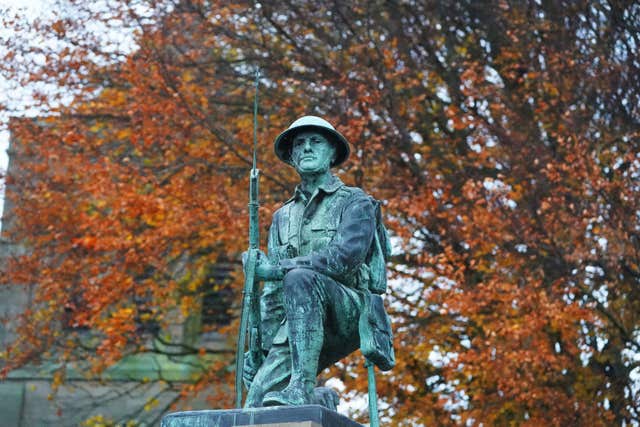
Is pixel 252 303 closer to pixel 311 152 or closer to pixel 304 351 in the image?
pixel 304 351

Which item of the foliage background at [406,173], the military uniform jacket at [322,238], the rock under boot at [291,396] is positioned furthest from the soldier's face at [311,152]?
the foliage background at [406,173]

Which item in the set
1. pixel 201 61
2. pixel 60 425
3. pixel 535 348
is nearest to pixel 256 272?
pixel 535 348

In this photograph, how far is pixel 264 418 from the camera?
672 cm

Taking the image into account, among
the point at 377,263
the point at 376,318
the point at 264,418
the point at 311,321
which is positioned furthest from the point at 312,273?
the point at 264,418

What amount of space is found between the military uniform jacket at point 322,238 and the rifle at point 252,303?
0.27 ft

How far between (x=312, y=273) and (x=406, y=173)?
10174 millimetres

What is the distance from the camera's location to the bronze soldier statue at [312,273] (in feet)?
23.5

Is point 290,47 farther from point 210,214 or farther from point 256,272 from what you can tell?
point 256,272

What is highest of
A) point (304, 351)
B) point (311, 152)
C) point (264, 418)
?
point (311, 152)

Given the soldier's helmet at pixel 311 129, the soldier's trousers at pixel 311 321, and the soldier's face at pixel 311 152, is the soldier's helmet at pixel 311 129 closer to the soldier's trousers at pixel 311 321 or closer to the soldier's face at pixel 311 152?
the soldier's face at pixel 311 152

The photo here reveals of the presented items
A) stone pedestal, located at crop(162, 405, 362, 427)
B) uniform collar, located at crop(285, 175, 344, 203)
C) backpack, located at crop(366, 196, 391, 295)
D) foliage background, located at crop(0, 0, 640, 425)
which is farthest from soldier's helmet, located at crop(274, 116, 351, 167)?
foliage background, located at crop(0, 0, 640, 425)

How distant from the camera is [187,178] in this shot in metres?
18.3

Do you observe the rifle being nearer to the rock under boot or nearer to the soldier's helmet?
the rock under boot

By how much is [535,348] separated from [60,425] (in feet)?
37.4
